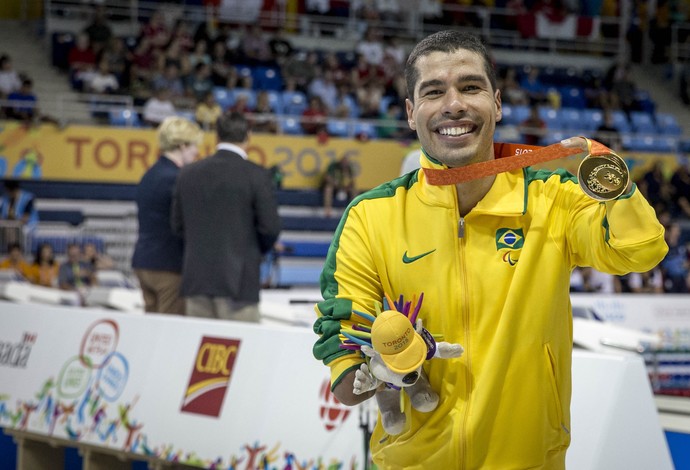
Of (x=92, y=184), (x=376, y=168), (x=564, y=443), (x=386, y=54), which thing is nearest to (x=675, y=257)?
(x=376, y=168)

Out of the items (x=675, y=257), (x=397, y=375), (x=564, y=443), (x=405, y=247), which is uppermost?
(x=405, y=247)

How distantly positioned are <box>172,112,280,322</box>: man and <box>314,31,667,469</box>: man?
4098 mm

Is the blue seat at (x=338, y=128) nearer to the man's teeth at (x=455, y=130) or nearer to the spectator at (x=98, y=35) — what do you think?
the spectator at (x=98, y=35)

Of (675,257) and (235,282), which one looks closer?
(235,282)

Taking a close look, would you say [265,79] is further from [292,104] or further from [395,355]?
[395,355]

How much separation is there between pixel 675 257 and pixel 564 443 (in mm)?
15693

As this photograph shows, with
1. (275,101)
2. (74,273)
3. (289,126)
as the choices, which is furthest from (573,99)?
(74,273)

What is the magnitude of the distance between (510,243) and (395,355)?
42 centimetres

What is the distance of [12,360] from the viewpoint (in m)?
7.57

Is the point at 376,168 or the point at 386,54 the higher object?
the point at 386,54

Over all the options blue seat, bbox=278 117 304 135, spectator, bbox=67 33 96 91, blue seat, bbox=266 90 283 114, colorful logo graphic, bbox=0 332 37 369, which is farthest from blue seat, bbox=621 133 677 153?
colorful logo graphic, bbox=0 332 37 369

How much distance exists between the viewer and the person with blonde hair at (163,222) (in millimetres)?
7305

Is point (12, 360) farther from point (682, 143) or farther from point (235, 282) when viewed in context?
point (682, 143)

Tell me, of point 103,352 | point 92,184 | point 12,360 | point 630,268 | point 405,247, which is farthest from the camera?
point 92,184
